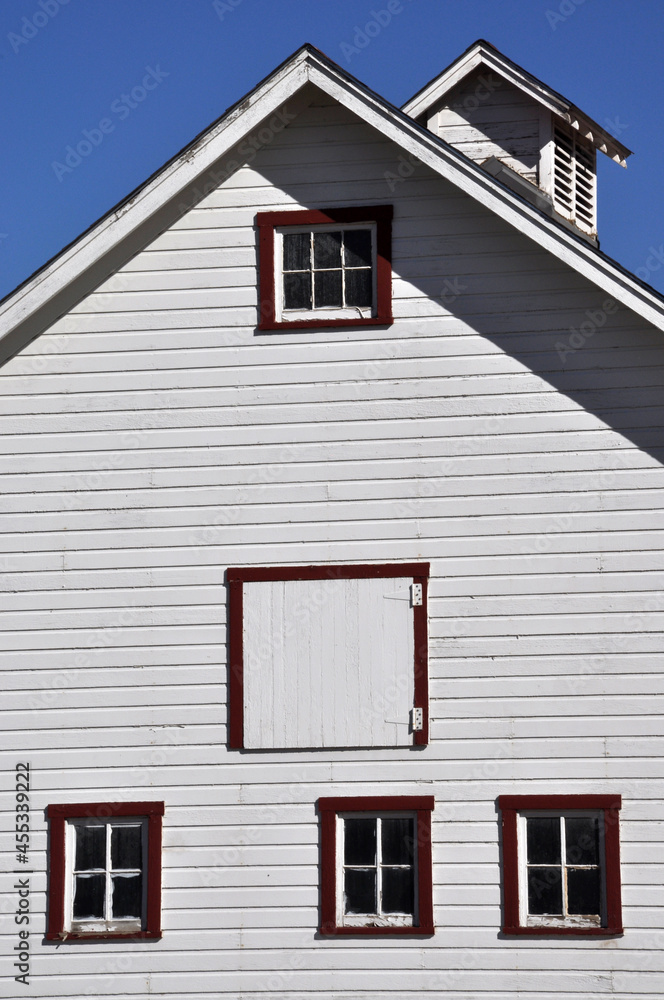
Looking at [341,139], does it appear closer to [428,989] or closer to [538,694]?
[538,694]

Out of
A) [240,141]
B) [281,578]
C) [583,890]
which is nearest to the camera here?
[583,890]

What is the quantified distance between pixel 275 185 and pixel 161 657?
16.4 feet

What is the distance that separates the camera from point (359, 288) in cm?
1252

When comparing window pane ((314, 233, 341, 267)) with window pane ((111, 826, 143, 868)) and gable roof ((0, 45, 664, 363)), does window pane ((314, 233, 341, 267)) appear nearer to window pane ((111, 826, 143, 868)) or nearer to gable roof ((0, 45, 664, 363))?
gable roof ((0, 45, 664, 363))

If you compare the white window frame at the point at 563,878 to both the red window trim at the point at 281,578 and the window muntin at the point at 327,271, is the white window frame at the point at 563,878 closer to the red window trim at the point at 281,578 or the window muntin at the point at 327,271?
the red window trim at the point at 281,578

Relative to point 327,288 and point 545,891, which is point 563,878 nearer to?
point 545,891

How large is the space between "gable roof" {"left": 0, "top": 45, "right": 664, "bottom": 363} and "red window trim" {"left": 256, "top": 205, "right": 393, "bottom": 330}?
0.77 m

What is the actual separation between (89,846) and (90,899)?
1.69 ft

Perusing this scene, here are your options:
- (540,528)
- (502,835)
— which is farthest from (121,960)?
(540,528)

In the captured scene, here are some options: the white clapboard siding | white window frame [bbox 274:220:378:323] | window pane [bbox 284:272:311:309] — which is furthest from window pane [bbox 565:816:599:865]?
window pane [bbox 284:272:311:309]

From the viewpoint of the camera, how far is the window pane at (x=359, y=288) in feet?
41.0

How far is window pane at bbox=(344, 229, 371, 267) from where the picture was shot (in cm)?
1255

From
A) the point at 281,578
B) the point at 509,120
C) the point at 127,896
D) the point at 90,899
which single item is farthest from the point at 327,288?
the point at 509,120

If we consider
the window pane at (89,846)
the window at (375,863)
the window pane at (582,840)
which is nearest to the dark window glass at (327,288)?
the window at (375,863)
